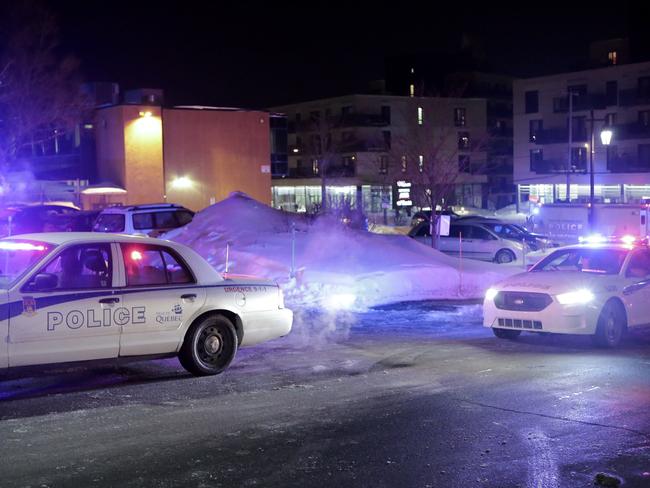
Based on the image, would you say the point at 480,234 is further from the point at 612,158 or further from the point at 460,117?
the point at 460,117

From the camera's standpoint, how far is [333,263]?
18375 mm

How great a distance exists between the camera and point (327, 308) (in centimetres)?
1570

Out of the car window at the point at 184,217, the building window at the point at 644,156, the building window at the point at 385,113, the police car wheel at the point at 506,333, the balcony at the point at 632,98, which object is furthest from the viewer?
the building window at the point at 385,113

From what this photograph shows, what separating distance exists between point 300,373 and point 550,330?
157 inches

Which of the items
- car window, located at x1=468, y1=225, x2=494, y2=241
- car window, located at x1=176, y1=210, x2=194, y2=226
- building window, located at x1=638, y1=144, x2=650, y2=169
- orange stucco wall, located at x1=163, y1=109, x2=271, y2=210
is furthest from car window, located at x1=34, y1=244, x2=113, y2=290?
building window, located at x1=638, y1=144, x2=650, y2=169

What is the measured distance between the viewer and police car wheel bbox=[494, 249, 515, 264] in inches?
1063

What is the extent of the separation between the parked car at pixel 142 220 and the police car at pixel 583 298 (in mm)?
12610

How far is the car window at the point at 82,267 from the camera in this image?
341 inches

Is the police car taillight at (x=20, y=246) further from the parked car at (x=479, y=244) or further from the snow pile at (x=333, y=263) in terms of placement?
the parked car at (x=479, y=244)

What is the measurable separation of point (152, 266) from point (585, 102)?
200 ft

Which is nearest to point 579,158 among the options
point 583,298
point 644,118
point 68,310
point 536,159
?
point 536,159

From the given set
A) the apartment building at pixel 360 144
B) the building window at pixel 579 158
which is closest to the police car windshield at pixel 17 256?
the building window at pixel 579 158

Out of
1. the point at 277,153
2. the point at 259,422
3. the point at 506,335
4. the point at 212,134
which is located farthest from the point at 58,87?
the point at 259,422

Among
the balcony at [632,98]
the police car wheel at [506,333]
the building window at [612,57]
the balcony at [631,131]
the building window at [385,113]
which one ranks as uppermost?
the building window at [612,57]
